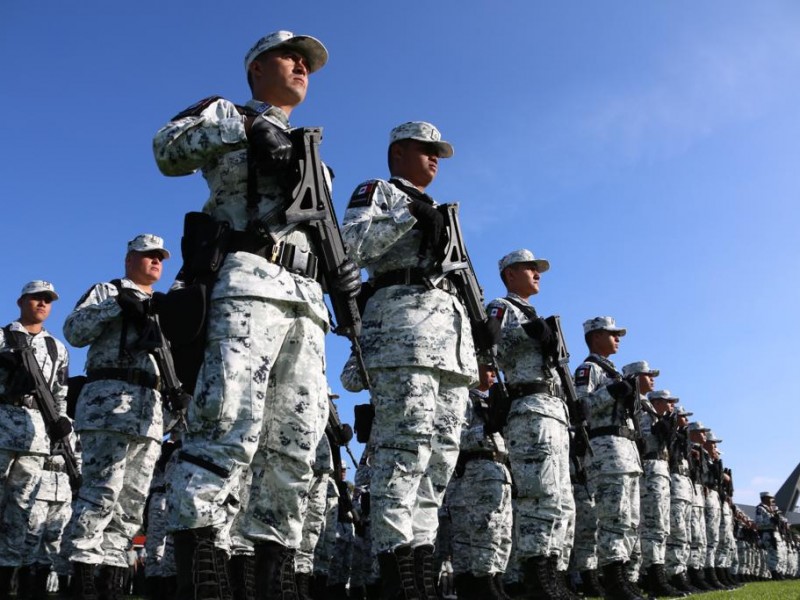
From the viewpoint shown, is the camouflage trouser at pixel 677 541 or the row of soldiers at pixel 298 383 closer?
the row of soldiers at pixel 298 383

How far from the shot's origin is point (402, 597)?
3.93 metres

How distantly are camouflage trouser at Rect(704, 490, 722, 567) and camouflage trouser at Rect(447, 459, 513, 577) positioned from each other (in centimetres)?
732

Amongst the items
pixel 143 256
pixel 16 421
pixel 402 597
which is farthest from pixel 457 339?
pixel 16 421

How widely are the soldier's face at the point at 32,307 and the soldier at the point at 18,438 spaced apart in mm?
226

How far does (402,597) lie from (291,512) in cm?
117

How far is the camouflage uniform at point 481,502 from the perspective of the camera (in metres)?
7.14

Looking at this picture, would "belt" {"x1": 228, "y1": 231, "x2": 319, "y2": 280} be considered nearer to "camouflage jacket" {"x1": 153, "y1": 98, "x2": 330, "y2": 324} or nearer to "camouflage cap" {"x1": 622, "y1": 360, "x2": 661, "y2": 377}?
"camouflage jacket" {"x1": 153, "y1": 98, "x2": 330, "y2": 324}

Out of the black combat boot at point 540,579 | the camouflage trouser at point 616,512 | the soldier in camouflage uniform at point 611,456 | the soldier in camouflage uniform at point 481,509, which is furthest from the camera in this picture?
the soldier in camouflage uniform at point 611,456

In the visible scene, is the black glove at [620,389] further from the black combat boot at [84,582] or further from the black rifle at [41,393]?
the black rifle at [41,393]

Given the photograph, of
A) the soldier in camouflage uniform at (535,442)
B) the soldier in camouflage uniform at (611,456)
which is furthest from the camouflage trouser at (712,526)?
the soldier in camouflage uniform at (535,442)

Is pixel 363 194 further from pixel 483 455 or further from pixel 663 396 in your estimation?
pixel 663 396

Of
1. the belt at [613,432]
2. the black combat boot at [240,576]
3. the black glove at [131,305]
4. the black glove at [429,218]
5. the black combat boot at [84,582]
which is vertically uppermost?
the black glove at [429,218]

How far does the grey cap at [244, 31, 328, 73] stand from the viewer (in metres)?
3.60

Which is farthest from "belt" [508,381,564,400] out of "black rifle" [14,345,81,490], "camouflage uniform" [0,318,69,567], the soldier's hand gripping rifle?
"camouflage uniform" [0,318,69,567]
